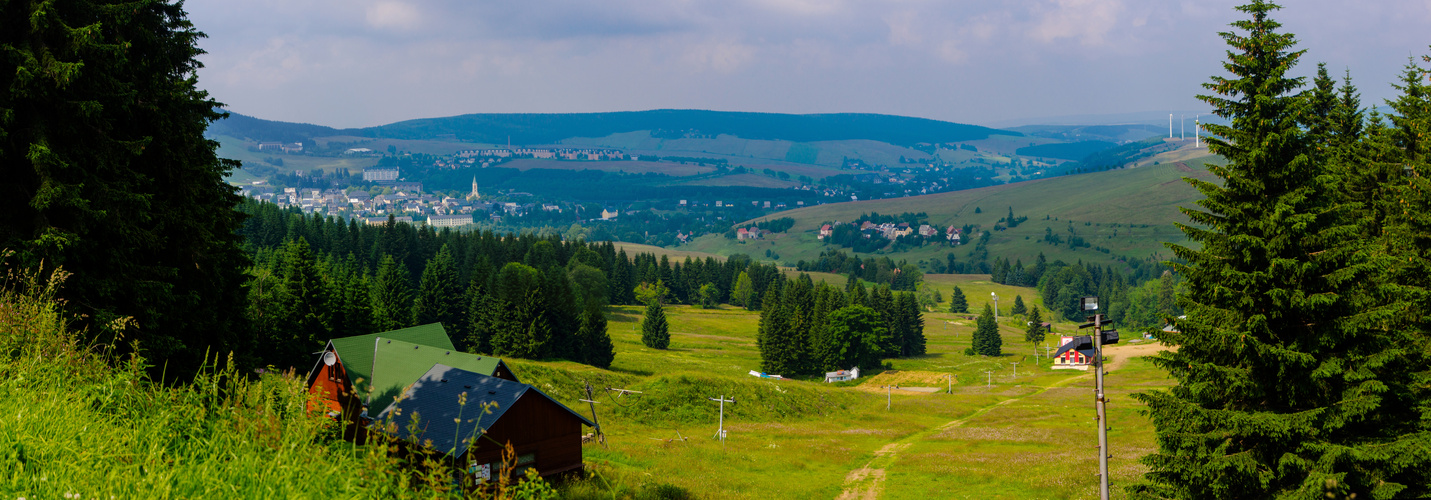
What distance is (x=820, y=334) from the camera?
4811 inches

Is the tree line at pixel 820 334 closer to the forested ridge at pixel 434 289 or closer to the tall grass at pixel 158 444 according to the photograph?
the forested ridge at pixel 434 289

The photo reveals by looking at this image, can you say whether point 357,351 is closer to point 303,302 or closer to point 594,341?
point 303,302

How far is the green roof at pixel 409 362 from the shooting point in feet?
144

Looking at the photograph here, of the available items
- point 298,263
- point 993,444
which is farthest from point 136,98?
point 993,444

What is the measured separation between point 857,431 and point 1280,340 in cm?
5007

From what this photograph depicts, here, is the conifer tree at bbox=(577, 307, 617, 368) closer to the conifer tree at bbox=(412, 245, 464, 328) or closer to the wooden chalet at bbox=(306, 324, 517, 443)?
the conifer tree at bbox=(412, 245, 464, 328)

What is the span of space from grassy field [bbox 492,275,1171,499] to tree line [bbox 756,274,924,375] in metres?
4.49

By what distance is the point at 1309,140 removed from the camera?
21.2 m

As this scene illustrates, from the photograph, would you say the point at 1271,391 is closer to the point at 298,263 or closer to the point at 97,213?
the point at 97,213

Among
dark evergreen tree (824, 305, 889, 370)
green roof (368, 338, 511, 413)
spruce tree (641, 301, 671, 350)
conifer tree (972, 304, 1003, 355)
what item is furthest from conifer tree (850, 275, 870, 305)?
green roof (368, 338, 511, 413)

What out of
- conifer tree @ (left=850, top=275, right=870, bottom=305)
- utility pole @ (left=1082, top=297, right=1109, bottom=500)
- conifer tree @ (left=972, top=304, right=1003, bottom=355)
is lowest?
conifer tree @ (left=972, top=304, right=1003, bottom=355)

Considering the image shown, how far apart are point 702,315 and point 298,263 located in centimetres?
12274

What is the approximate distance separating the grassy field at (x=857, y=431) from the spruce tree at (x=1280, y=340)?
52.3 ft

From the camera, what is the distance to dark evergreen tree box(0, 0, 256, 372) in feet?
61.0
